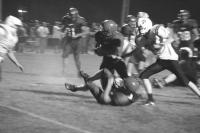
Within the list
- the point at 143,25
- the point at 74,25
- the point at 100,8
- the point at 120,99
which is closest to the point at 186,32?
the point at 74,25

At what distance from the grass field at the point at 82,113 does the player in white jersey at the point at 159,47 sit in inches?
23.2

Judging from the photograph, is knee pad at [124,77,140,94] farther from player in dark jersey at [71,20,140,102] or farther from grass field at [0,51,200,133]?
grass field at [0,51,200,133]

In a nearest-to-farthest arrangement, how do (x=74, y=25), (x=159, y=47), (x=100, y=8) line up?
1. (x=159, y=47)
2. (x=74, y=25)
3. (x=100, y=8)

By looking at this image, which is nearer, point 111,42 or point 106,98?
point 111,42

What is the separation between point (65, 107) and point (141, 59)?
4.72 m

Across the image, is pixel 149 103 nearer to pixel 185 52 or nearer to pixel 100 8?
pixel 185 52

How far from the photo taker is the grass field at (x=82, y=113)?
6.73 metres

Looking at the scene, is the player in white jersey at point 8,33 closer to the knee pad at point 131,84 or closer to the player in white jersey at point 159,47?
the player in white jersey at point 159,47

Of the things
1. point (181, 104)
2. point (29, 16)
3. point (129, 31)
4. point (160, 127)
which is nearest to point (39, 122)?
point (160, 127)

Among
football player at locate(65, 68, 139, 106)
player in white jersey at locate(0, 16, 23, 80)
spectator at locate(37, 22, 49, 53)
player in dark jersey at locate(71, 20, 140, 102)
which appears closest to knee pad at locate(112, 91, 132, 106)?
football player at locate(65, 68, 139, 106)

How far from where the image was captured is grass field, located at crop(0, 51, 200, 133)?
6734 mm

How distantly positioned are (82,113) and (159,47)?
6.26 ft

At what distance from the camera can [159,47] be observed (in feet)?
28.3

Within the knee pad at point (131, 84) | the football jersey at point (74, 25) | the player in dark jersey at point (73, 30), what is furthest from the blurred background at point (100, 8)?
the knee pad at point (131, 84)
